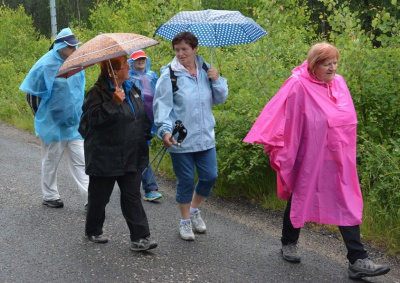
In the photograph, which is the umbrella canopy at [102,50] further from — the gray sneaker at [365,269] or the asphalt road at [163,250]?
the gray sneaker at [365,269]

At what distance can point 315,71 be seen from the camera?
4582mm

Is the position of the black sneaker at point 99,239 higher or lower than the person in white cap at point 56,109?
lower

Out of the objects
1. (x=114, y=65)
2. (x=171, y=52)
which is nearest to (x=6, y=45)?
(x=171, y=52)

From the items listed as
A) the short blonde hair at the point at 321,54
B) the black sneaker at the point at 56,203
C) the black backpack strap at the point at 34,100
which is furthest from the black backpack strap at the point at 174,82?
the black sneaker at the point at 56,203

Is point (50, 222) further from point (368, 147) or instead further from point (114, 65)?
point (368, 147)

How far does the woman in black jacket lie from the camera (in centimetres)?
483

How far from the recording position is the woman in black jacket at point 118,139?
483 centimetres

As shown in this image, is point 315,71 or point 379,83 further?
point 379,83

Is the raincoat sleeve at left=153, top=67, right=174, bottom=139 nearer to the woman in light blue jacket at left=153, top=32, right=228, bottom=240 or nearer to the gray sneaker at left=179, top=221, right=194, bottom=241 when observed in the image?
the woman in light blue jacket at left=153, top=32, right=228, bottom=240

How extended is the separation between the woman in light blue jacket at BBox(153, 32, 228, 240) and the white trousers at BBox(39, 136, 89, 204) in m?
1.42

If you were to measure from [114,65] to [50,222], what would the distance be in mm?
1901

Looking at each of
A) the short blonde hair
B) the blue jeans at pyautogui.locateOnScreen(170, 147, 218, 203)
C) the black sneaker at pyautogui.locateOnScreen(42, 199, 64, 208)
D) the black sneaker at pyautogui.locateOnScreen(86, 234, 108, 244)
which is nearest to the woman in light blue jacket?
the blue jeans at pyautogui.locateOnScreen(170, 147, 218, 203)

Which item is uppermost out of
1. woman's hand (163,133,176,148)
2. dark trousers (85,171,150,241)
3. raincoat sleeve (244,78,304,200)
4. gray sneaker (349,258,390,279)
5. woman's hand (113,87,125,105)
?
woman's hand (113,87,125,105)

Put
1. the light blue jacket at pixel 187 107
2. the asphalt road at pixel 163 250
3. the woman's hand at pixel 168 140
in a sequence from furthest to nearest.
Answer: the light blue jacket at pixel 187 107
the woman's hand at pixel 168 140
the asphalt road at pixel 163 250
